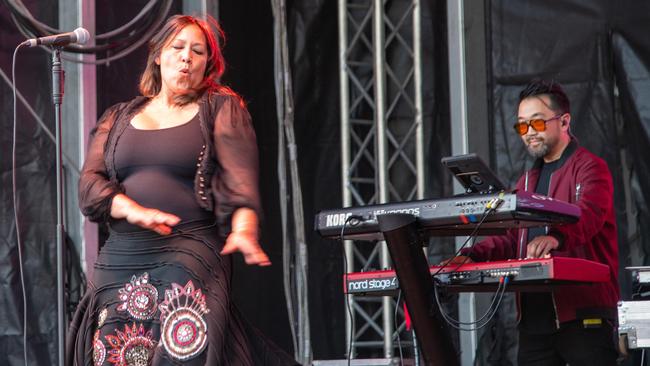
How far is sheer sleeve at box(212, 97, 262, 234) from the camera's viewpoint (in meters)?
2.76

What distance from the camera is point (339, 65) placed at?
20.2 ft

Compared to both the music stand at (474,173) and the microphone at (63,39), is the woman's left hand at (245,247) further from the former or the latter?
the microphone at (63,39)

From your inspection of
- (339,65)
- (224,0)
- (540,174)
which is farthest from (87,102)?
(540,174)

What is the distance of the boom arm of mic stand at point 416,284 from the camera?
3398mm

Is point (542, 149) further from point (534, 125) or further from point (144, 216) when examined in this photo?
point (144, 216)

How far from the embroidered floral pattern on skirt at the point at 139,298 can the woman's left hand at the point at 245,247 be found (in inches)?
8.7

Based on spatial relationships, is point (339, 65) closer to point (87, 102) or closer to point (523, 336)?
point (87, 102)

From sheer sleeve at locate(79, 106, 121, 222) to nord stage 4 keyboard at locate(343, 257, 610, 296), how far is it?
127cm

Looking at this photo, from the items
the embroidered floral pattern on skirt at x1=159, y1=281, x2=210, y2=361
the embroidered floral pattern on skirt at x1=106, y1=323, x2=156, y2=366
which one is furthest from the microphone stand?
the embroidered floral pattern on skirt at x1=159, y1=281, x2=210, y2=361

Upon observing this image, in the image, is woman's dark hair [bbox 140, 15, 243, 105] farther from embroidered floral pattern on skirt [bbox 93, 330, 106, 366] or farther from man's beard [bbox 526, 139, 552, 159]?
man's beard [bbox 526, 139, 552, 159]

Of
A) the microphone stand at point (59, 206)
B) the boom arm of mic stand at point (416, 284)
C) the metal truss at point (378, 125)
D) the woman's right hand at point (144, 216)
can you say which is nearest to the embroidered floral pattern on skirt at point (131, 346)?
the woman's right hand at point (144, 216)

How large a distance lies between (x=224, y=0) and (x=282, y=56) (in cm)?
47

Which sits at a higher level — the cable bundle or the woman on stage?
the cable bundle

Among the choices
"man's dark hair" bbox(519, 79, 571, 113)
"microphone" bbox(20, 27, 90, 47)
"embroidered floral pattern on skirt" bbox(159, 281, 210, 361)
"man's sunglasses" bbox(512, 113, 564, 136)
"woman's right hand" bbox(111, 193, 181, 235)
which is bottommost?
"embroidered floral pattern on skirt" bbox(159, 281, 210, 361)
